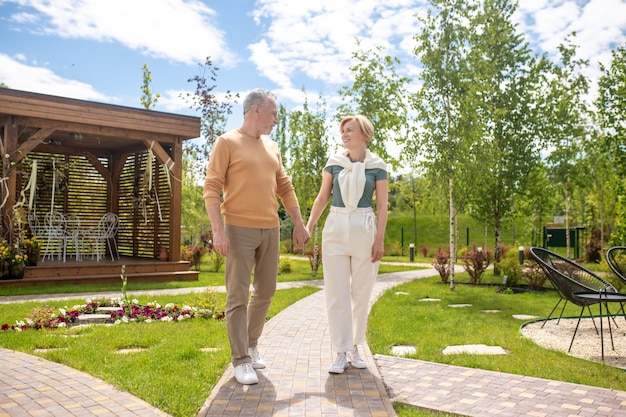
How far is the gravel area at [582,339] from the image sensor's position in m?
5.18

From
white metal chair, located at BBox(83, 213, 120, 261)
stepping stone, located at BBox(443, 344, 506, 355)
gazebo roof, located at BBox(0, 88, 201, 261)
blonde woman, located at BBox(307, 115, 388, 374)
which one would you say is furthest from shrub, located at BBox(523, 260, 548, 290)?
white metal chair, located at BBox(83, 213, 120, 261)

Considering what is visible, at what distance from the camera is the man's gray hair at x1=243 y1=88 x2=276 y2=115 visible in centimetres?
414

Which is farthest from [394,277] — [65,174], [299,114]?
[65,174]

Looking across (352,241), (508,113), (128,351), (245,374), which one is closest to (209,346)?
(128,351)

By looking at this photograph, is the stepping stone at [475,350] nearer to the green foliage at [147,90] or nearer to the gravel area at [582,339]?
the gravel area at [582,339]

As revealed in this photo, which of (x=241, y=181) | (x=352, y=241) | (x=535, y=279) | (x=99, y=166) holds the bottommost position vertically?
(x=535, y=279)

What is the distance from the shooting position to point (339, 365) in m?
4.24

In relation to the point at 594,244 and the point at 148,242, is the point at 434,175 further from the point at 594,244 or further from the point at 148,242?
the point at 594,244

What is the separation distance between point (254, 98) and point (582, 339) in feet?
13.9

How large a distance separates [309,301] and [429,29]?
594 cm

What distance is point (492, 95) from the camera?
1453 cm

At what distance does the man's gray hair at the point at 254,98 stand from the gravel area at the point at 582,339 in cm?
358

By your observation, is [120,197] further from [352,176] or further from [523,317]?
[352,176]

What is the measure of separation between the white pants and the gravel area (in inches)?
89.6
